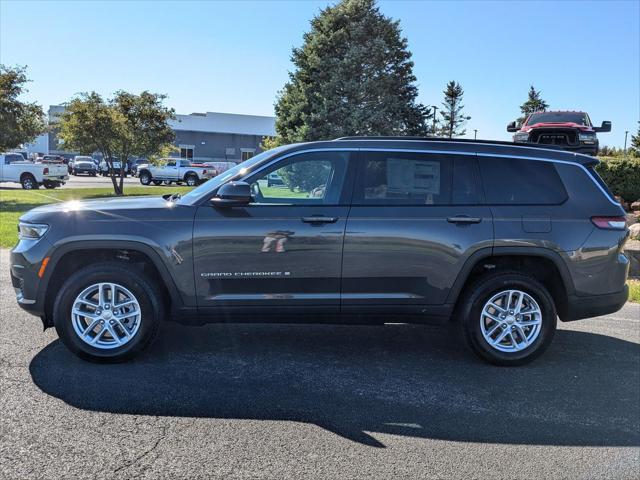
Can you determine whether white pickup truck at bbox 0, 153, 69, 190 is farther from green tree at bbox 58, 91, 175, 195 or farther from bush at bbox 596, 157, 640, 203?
bush at bbox 596, 157, 640, 203

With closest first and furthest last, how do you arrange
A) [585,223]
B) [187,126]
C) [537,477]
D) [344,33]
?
[537,477] → [585,223] → [344,33] → [187,126]

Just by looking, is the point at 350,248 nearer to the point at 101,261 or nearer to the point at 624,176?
the point at 101,261

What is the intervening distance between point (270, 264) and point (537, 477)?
2467 mm

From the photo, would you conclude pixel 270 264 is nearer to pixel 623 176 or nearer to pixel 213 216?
pixel 213 216

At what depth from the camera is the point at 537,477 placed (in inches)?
124

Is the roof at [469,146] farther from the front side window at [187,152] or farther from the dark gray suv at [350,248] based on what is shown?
the front side window at [187,152]

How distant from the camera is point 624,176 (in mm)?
13852

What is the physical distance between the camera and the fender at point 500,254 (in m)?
4.76

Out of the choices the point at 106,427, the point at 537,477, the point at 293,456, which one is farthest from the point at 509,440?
the point at 106,427

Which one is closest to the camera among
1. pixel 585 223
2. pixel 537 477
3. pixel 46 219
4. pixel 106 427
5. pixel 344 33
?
pixel 537 477

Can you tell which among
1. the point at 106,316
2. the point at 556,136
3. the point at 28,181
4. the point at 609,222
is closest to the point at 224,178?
the point at 106,316

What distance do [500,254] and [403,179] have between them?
1.07 meters

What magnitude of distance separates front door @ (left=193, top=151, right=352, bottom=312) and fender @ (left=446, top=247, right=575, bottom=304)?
1.04 m

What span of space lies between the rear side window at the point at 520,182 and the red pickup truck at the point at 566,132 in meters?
8.84
